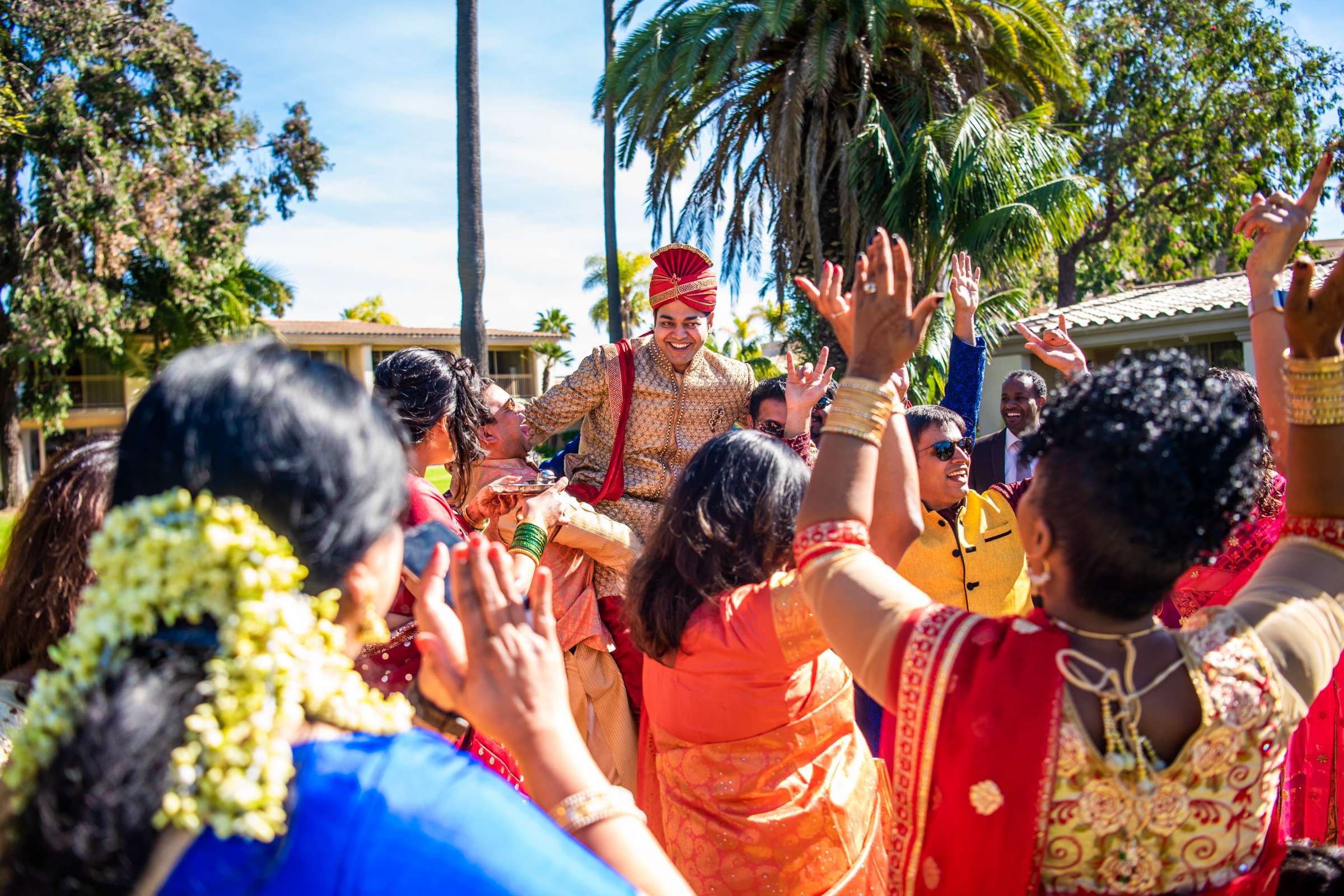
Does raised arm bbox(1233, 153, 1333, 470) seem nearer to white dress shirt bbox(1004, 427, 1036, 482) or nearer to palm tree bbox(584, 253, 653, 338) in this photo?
white dress shirt bbox(1004, 427, 1036, 482)

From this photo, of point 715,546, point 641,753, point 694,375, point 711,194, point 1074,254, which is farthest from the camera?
point 1074,254

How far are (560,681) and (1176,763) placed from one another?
2.83ft

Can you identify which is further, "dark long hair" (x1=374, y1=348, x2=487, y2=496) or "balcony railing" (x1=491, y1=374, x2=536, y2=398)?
"balcony railing" (x1=491, y1=374, x2=536, y2=398)

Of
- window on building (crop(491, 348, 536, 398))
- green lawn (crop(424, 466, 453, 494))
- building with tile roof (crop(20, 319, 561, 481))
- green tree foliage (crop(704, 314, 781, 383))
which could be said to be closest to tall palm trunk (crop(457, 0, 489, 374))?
green tree foliage (crop(704, 314, 781, 383))

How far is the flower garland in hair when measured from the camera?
100 cm

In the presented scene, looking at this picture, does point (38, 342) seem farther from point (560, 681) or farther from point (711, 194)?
point (560, 681)

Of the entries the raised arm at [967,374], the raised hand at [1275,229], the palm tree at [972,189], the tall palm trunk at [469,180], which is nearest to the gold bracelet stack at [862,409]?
the raised hand at [1275,229]

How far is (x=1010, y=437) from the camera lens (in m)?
5.32

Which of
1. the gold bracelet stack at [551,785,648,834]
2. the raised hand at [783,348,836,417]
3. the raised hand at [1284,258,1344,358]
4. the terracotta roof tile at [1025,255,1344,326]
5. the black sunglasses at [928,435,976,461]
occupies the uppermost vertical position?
the terracotta roof tile at [1025,255,1344,326]

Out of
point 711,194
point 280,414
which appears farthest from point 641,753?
point 711,194

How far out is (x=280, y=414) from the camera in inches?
43.1

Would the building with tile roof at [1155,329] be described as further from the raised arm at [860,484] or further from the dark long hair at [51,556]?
the dark long hair at [51,556]

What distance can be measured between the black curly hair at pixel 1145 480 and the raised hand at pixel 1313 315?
11.9 inches

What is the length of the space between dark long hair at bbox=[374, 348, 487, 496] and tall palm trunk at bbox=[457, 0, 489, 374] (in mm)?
6649
